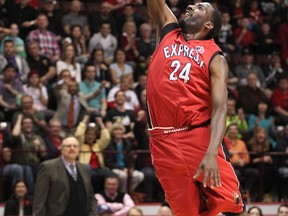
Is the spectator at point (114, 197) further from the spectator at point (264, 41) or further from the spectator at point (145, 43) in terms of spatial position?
the spectator at point (264, 41)

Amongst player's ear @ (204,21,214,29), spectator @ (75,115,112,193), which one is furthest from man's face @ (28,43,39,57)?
player's ear @ (204,21,214,29)

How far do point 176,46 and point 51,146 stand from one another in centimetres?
686

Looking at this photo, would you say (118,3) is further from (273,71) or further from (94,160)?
(94,160)

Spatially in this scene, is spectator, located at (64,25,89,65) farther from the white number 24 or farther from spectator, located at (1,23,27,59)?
the white number 24

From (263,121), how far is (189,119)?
9.22 m

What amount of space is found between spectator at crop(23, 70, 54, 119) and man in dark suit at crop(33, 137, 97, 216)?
12.8 ft

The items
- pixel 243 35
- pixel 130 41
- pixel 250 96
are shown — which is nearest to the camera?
pixel 250 96

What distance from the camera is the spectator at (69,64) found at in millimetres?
14969

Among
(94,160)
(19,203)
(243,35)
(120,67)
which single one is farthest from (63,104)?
(243,35)

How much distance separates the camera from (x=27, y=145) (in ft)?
42.7

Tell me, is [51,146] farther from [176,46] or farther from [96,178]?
[176,46]

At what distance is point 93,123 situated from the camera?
44.4ft

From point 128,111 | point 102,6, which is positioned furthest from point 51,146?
point 102,6

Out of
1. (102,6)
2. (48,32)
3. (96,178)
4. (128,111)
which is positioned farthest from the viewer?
(102,6)
